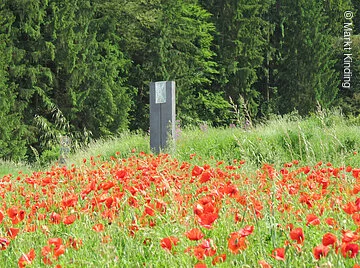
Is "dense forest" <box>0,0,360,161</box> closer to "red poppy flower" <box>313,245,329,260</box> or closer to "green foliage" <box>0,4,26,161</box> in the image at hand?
"green foliage" <box>0,4,26,161</box>

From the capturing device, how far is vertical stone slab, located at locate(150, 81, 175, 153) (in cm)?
1081

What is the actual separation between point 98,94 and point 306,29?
430 inches

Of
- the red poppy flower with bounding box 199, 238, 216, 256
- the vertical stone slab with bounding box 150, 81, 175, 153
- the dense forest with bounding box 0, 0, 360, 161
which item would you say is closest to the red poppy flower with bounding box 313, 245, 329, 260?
the red poppy flower with bounding box 199, 238, 216, 256

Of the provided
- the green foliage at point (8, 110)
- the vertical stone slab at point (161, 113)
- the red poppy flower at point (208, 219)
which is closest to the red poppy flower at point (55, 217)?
the red poppy flower at point (208, 219)

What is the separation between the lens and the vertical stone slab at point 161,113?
10812 mm

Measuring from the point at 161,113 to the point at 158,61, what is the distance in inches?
491

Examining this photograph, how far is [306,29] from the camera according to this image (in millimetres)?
25844

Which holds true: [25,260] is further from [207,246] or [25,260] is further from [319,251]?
[319,251]

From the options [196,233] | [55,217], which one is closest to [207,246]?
[196,233]

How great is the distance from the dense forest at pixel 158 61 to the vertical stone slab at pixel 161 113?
6419 millimetres

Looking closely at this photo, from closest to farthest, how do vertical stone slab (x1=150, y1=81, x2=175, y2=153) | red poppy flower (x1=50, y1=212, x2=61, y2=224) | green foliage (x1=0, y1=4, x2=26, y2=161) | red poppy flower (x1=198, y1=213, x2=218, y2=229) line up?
red poppy flower (x1=198, y1=213, x2=218, y2=229) < red poppy flower (x1=50, y1=212, x2=61, y2=224) < vertical stone slab (x1=150, y1=81, x2=175, y2=153) < green foliage (x1=0, y1=4, x2=26, y2=161)

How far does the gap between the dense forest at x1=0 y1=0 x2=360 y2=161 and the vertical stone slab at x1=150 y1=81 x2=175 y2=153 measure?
642 centimetres

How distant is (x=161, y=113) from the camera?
36.3 feet

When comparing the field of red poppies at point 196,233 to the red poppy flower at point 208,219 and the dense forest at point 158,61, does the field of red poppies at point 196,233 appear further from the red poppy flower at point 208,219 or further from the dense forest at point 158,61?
the dense forest at point 158,61
